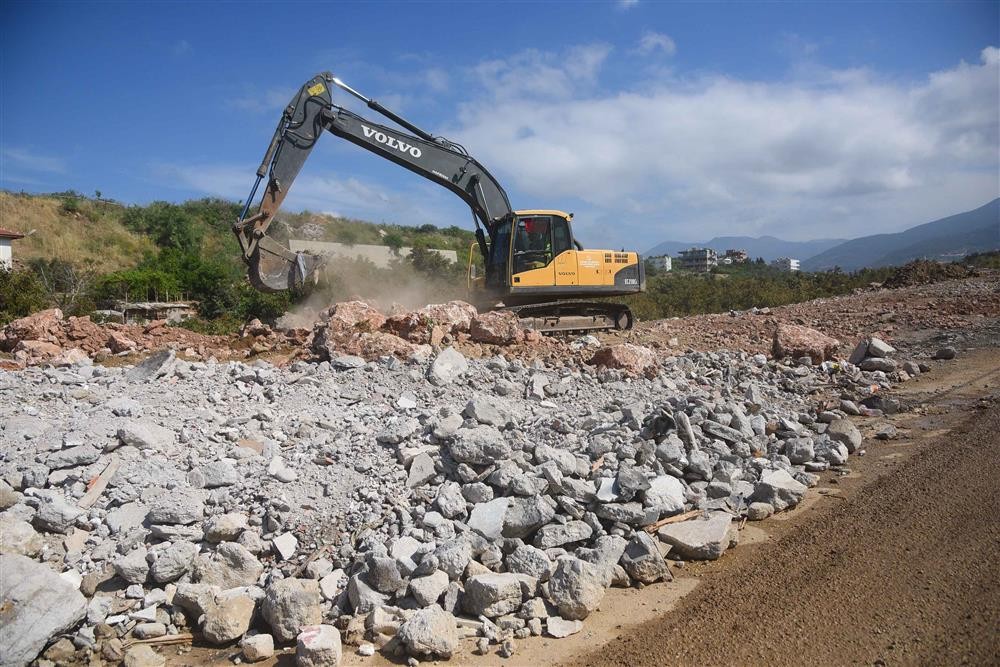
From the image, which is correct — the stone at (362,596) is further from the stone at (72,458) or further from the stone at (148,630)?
the stone at (72,458)

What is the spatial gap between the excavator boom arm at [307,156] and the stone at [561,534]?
22.3 ft

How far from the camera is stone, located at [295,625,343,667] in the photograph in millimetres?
3049

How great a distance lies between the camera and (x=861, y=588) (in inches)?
136

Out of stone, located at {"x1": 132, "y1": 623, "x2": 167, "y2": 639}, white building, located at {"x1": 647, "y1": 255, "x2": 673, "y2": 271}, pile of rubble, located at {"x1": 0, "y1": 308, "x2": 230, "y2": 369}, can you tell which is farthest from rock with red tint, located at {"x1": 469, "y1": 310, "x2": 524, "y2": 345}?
white building, located at {"x1": 647, "y1": 255, "x2": 673, "y2": 271}

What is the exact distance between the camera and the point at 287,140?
10.0 metres

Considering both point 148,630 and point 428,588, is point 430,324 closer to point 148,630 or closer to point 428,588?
point 428,588

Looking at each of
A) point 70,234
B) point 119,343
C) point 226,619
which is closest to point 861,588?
point 226,619

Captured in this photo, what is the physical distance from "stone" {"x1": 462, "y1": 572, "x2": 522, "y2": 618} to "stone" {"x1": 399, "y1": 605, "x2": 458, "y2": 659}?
0.23 metres

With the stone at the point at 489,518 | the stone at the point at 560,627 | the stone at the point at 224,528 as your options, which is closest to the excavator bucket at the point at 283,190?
the stone at the point at 224,528

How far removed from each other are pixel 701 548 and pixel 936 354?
26.5 feet

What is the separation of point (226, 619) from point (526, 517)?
1.76 metres

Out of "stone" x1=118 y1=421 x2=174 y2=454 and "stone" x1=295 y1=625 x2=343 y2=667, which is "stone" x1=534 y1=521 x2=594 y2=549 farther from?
"stone" x1=118 y1=421 x2=174 y2=454

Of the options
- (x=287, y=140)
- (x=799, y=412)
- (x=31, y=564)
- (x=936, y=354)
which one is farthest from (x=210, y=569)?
(x=936, y=354)

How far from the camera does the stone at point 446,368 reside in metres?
6.71
